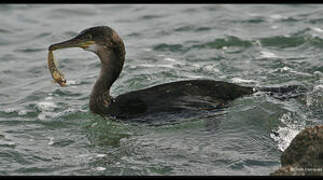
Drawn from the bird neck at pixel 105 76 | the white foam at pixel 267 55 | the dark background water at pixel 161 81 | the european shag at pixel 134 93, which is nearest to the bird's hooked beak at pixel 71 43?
the european shag at pixel 134 93

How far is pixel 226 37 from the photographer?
41.9 feet

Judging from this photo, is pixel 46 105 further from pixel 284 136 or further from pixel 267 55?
pixel 267 55

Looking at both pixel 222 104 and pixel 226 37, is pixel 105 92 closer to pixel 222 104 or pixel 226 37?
pixel 222 104

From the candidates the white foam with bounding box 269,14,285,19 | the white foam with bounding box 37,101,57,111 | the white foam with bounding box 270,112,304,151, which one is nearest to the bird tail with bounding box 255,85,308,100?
the white foam with bounding box 270,112,304,151

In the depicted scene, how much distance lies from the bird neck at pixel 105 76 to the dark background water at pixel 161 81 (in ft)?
0.90

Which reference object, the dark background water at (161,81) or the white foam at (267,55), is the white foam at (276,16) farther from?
the white foam at (267,55)

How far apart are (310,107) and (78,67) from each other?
498cm

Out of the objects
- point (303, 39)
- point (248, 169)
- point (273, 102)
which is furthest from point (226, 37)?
point (248, 169)

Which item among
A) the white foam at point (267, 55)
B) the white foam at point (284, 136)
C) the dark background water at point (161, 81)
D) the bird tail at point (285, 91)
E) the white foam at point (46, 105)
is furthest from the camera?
the white foam at point (267, 55)

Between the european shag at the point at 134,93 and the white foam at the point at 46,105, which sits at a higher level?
the european shag at the point at 134,93

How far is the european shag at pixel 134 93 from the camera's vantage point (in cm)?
841

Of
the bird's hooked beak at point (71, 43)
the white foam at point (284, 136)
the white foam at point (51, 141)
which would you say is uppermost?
the bird's hooked beak at point (71, 43)

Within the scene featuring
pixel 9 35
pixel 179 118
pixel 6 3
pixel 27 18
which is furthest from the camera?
pixel 6 3

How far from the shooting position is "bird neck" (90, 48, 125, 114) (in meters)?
8.62
